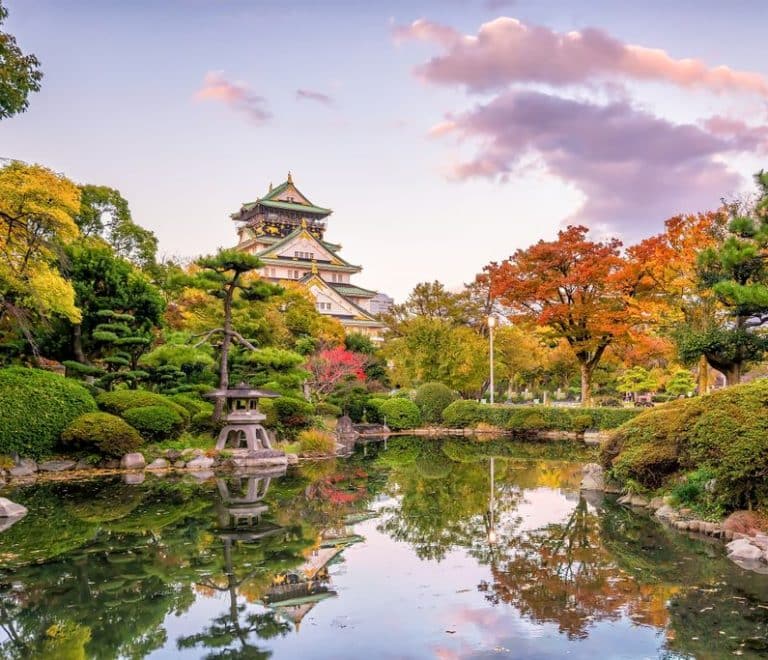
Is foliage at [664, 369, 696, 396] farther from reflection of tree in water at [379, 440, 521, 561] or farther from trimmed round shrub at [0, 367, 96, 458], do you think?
trimmed round shrub at [0, 367, 96, 458]

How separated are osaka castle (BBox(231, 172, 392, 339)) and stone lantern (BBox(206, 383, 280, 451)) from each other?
2262 cm

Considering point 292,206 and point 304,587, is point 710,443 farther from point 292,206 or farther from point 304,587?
point 292,206

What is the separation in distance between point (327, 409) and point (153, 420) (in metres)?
10.4

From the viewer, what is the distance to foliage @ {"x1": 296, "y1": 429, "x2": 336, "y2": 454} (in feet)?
64.1

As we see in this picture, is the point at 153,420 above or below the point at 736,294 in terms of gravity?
below

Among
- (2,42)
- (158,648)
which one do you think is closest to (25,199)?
(2,42)

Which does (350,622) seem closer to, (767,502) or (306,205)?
(767,502)

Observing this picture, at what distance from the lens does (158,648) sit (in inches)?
202

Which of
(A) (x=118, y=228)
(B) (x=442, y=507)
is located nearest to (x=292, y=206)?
(A) (x=118, y=228)

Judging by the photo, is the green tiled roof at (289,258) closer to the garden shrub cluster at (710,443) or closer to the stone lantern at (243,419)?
the stone lantern at (243,419)

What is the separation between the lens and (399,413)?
3009 cm

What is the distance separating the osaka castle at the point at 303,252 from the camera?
145ft

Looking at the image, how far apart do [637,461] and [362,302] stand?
39274mm

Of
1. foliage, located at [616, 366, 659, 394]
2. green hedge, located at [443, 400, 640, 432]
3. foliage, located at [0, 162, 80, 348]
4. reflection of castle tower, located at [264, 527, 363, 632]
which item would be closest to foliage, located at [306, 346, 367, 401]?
green hedge, located at [443, 400, 640, 432]
